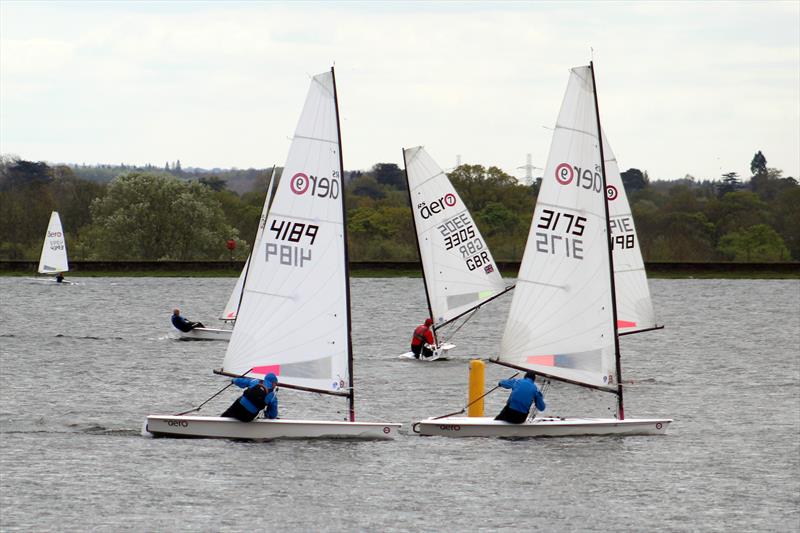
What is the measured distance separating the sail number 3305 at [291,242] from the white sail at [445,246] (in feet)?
44.0

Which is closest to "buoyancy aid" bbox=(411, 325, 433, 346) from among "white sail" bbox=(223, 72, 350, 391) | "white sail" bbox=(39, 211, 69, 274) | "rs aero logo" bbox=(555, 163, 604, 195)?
"white sail" bbox=(223, 72, 350, 391)

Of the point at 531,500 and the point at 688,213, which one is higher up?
the point at 688,213

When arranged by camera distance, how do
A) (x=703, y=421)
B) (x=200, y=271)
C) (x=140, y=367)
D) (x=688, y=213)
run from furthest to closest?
(x=688, y=213) < (x=200, y=271) < (x=140, y=367) < (x=703, y=421)

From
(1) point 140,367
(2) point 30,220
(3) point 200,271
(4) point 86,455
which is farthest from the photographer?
(2) point 30,220

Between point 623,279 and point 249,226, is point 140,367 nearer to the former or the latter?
point 623,279

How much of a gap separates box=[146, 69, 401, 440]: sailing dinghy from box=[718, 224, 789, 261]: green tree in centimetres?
8827

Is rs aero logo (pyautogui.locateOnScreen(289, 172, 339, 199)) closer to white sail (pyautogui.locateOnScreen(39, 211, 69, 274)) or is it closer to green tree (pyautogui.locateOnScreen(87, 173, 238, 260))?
white sail (pyautogui.locateOnScreen(39, 211, 69, 274))

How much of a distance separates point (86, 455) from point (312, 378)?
449 cm

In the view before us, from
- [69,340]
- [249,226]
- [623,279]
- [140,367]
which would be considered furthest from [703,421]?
[249,226]

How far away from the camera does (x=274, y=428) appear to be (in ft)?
83.0

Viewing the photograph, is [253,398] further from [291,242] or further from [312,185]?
[312,185]

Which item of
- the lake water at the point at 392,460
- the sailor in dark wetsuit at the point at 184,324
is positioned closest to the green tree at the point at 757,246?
the lake water at the point at 392,460

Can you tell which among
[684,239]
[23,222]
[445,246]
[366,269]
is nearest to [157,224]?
[23,222]

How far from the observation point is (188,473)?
23.9 m
